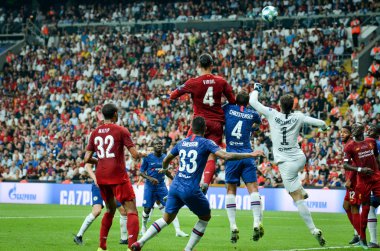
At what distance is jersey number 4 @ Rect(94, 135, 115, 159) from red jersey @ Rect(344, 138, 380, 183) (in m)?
5.53

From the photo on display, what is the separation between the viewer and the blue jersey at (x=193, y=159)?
13844 mm

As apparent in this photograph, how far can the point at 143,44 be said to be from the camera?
4922 cm

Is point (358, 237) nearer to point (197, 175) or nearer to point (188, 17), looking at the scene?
point (197, 175)

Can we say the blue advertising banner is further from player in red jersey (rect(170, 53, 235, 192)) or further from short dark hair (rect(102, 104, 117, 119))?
short dark hair (rect(102, 104, 117, 119))

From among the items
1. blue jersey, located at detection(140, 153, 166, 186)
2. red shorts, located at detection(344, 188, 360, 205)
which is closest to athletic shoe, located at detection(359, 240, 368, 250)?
red shorts, located at detection(344, 188, 360, 205)

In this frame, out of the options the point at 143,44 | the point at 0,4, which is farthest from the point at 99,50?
the point at 0,4

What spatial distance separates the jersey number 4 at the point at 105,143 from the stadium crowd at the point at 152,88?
19.6 metres

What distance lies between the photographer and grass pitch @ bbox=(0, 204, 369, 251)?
18.0 m

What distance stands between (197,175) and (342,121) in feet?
74.7

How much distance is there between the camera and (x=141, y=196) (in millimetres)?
36250

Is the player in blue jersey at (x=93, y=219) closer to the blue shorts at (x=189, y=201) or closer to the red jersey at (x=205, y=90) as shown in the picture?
the red jersey at (x=205, y=90)

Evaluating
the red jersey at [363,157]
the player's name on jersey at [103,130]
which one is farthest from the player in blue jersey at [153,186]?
the player's name on jersey at [103,130]

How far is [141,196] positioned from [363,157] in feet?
65.1

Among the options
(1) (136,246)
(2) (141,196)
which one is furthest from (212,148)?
(2) (141,196)
